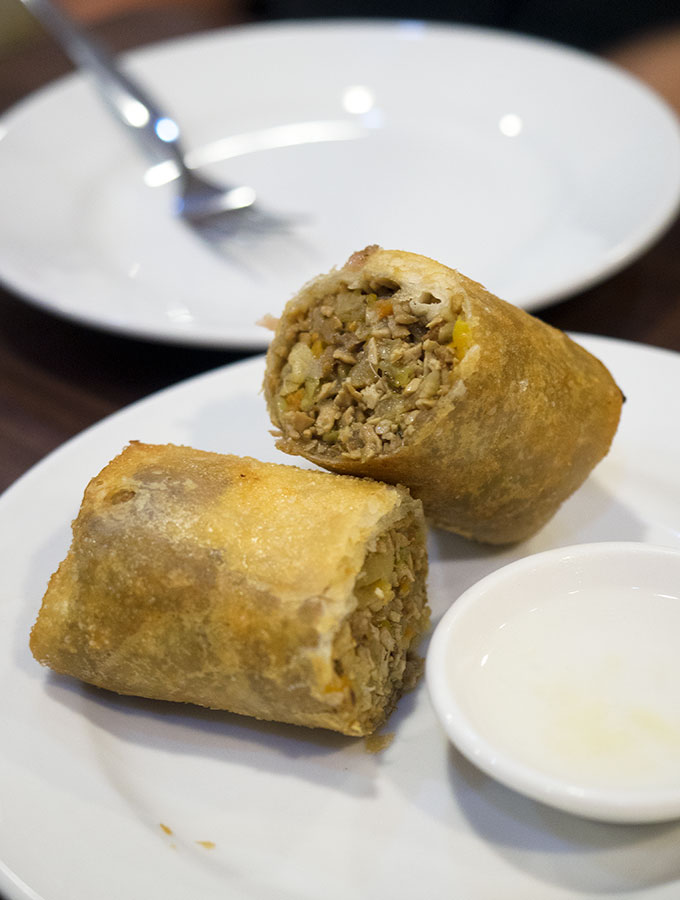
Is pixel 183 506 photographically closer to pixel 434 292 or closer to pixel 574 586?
pixel 434 292

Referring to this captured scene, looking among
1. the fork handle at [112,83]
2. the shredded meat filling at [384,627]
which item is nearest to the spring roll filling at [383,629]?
the shredded meat filling at [384,627]

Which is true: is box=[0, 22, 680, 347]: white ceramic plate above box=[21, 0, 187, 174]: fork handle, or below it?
below

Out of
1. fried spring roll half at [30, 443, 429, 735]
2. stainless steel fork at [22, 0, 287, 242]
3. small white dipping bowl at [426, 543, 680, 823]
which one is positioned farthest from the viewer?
stainless steel fork at [22, 0, 287, 242]

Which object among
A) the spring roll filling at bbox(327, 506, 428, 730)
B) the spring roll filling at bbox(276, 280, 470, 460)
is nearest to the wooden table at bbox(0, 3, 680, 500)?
the spring roll filling at bbox(276, 280, 470, 460)

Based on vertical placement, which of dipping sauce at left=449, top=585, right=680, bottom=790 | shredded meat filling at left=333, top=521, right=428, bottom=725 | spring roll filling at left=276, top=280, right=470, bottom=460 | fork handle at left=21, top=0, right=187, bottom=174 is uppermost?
fork handle at left=21, top=0, right=187, bottom=174

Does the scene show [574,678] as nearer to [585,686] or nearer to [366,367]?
[585,686]

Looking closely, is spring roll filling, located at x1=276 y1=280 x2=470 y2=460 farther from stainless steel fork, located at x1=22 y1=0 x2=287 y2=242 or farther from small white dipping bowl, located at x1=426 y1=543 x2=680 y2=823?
stainless steel fork, located at x1=22 y1=0 x2=287 y2=242

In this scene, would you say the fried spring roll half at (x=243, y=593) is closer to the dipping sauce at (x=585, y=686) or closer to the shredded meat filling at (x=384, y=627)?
the shredded meat filling at (x=384, y=627)

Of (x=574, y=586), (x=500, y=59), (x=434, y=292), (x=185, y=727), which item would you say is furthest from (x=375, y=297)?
(x=500, y=59)

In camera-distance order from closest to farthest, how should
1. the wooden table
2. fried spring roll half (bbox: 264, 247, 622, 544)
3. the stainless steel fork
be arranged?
fried spring roll half (bbox: 264, 247, 622, 544) → the wooden table → the stainless steel fork
